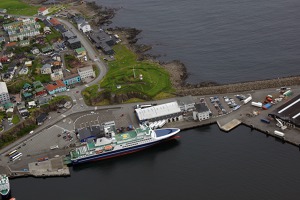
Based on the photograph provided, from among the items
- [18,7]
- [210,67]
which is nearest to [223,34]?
[210,67]

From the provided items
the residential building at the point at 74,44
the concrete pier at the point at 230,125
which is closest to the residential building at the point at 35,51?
the residential building at the point at 74,44

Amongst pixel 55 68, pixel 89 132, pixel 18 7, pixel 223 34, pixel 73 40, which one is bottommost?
pixel 89 132

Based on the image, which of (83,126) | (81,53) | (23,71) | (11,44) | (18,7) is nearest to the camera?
(83,126)

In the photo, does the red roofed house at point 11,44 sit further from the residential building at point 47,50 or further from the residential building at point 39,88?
the residential building at point 39,88

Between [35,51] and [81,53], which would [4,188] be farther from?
[35,51]

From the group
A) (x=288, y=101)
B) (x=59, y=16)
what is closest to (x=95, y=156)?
(x=288, y=101)

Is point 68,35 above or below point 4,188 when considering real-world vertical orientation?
above
